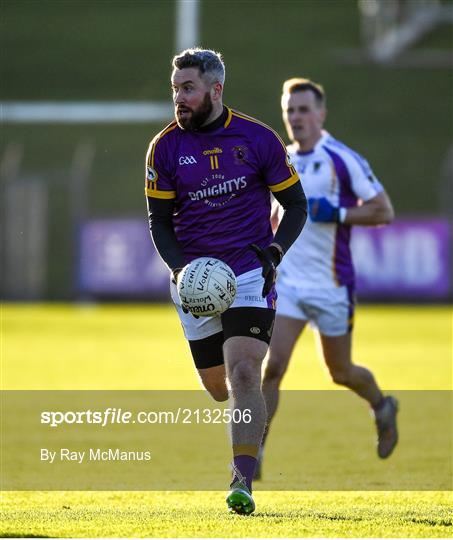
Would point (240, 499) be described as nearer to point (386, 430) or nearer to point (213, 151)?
point (213, 151)

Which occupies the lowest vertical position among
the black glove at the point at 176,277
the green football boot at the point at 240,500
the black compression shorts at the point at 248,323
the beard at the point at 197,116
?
the green football boot at the point at 240,500

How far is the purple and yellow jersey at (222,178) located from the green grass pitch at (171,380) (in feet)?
4.26

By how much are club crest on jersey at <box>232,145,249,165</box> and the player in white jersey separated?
2.02 metres

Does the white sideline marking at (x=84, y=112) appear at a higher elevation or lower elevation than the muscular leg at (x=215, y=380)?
lower

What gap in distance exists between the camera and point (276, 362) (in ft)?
27.1

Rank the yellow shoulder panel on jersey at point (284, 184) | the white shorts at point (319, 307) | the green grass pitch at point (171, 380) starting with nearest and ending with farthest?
the green grass pitch at point (171, 380) < the yellow shoulder panel on jersey at point (284, 184) < the white shorts at point (319, 307)

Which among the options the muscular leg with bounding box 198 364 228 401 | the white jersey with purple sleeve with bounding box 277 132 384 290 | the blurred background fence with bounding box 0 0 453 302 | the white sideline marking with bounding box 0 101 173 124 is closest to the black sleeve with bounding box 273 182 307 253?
the muscular leg with bounding box 198 364 228 401

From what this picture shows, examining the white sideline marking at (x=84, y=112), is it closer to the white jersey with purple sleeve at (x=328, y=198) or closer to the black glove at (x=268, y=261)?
the white jersey with purple sleeve at (x=328, y=198)

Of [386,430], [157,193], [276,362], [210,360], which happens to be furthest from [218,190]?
[386,430]

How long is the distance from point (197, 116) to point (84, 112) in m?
26.6

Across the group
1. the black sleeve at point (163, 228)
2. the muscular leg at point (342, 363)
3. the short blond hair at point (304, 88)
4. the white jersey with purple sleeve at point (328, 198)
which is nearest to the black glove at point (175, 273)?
the black sleeve at point (163, 228)

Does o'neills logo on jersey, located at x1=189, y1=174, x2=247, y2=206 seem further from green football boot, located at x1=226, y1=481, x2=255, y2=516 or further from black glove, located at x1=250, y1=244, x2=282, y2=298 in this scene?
green football boot, located at x1=226, y1=481, x2=255, y2=516

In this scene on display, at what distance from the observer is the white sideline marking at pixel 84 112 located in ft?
107

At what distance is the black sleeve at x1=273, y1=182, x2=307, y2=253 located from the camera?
22.0ft
